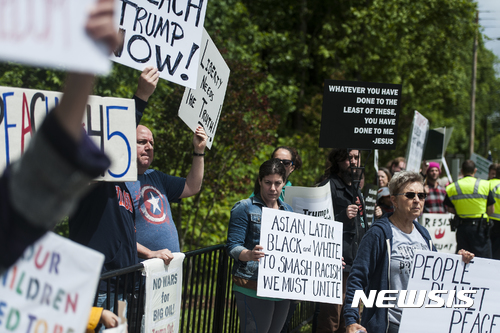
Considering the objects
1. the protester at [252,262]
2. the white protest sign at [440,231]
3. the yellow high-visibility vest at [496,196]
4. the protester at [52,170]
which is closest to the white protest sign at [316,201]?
the protester at [252,262]

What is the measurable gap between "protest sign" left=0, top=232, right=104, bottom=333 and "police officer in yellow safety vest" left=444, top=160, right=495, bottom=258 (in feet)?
26.8

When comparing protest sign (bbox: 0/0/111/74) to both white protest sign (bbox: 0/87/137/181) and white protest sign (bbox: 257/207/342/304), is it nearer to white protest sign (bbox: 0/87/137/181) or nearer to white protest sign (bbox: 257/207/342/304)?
white protest sign (bbox: 0/87/137/181)

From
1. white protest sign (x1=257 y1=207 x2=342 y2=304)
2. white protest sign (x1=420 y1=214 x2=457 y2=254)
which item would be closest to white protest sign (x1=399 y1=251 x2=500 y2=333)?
white protest sign (x1=257 y1=207 x2=342 y2=304)

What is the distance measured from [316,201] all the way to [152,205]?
1.77 metres

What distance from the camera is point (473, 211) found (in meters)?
8.59

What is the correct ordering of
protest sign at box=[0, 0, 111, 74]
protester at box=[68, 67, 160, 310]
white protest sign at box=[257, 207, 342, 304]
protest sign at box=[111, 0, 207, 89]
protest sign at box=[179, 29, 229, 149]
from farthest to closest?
1. protest sign at box=[179, 29, 229, 149]
2. white protest sign at box=[257, 207, 342, 304]
3. protest sign at box=[111, 0, 207, 89]
4. protester at box=[68, 67, 160, 310]
5. protest sign at box=[0, 0, 111, 74]

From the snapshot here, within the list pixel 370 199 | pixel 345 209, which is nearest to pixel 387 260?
pixel 345 209

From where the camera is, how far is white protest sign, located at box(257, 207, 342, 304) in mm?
3934

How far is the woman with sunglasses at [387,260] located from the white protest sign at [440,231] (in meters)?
5.41

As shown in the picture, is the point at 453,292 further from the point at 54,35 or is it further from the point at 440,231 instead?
the point at 440,231

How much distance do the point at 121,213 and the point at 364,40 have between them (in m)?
14.8

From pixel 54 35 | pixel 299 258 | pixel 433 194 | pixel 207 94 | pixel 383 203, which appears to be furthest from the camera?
pixel 433 194

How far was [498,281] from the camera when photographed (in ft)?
11.1

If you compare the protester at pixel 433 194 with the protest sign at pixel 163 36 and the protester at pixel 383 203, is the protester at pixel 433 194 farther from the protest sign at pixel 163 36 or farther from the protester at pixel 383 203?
the protest sign at pixel 163 36
